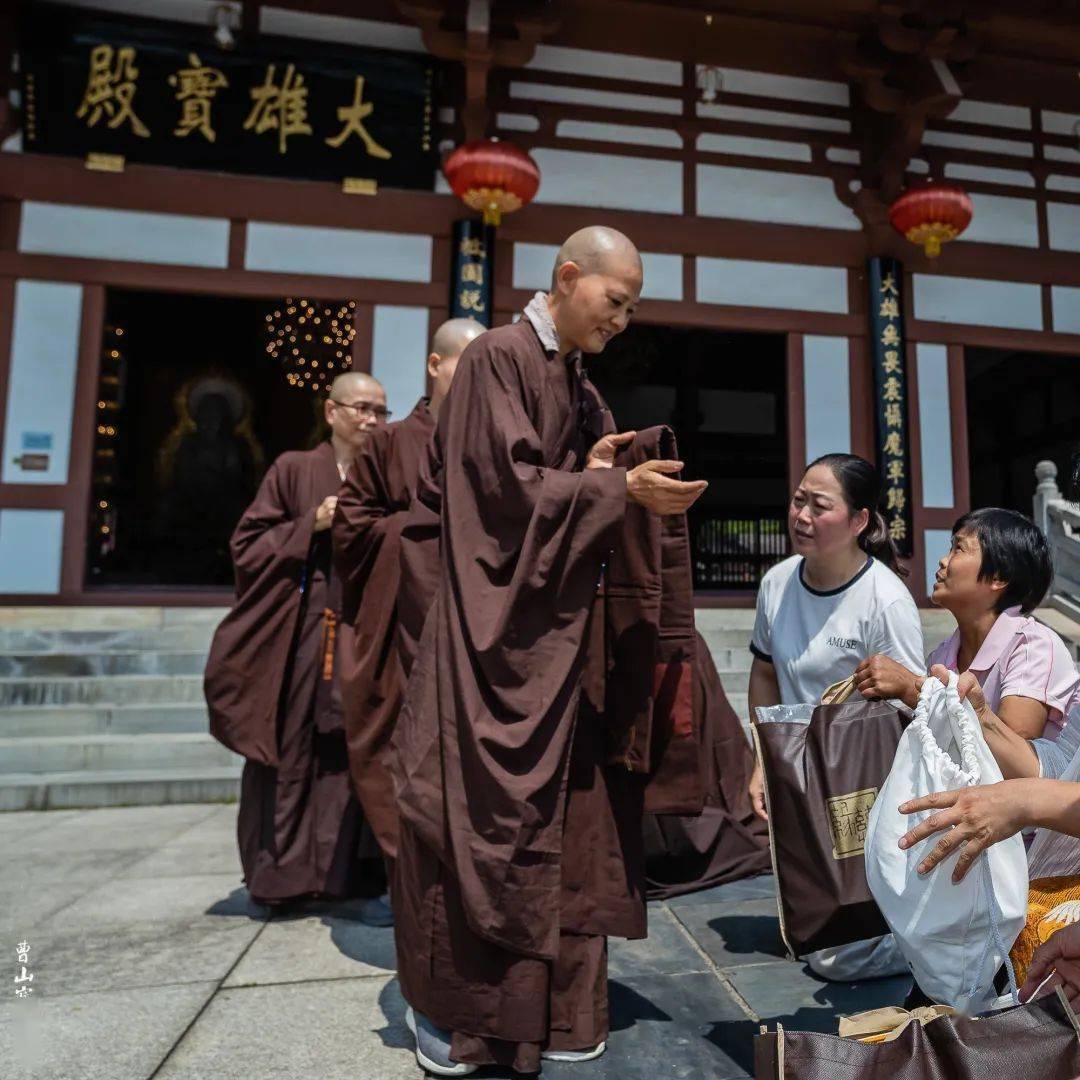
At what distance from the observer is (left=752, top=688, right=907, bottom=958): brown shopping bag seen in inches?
66.1

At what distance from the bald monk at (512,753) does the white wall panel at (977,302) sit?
19.6ft

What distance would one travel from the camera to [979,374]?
1086 centimetres

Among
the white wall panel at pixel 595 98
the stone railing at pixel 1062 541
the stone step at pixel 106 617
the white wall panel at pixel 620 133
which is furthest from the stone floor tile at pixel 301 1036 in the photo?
the white wall panel at pixel 595 98

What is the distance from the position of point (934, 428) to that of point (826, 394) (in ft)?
3.11

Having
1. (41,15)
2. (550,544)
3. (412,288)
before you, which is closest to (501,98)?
(412,288)

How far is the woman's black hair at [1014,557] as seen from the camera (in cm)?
198

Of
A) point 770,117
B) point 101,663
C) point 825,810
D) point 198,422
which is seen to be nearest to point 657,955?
point 825,810

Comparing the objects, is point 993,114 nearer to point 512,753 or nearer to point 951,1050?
point 512,753

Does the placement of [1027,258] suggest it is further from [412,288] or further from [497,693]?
A: [497,693]

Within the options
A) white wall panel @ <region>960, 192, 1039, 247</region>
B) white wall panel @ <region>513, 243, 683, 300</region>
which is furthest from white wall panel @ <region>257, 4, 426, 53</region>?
white wall panel @ <region>960, 192, 1039, 247</region>

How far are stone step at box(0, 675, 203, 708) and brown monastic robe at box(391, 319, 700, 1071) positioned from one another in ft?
11.9

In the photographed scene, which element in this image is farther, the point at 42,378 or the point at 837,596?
the point at 42,378

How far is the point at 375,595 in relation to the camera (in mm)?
2533

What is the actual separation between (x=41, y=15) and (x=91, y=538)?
12.2ft
